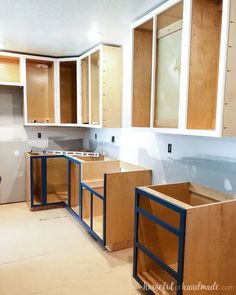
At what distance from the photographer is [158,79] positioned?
224 centimetres

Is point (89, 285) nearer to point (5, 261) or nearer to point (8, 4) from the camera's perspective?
point (5, 261)

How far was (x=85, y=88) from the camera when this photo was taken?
3709mm

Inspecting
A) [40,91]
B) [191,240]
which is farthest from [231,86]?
[40,91]

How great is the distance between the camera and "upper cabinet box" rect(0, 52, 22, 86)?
146 inches

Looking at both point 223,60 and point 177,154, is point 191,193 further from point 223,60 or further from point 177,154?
point 223,60

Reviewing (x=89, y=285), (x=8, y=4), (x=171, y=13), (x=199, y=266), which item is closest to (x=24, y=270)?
(x=89, y=285)

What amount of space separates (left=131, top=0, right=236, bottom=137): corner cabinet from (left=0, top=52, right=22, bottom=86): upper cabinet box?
2.11m

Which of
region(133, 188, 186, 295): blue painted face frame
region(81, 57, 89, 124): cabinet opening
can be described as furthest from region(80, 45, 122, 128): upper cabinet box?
region(133, 188, 186, 295): blue painted face frame

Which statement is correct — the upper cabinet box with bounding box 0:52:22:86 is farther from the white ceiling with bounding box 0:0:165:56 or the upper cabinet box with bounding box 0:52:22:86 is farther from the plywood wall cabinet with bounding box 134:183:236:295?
the plywood wall cabinet with bounding box 134:183:236:295

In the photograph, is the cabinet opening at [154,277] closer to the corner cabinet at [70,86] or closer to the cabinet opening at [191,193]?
the cabinet opening at [191,193]

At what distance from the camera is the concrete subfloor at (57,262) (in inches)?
78.6

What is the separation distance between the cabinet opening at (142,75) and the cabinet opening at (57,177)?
7.22ft

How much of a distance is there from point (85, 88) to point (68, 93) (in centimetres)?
54

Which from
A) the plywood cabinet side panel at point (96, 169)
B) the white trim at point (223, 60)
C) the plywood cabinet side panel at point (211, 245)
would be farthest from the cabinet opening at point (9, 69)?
the plywood cabinet side panel at point (211, 245)
